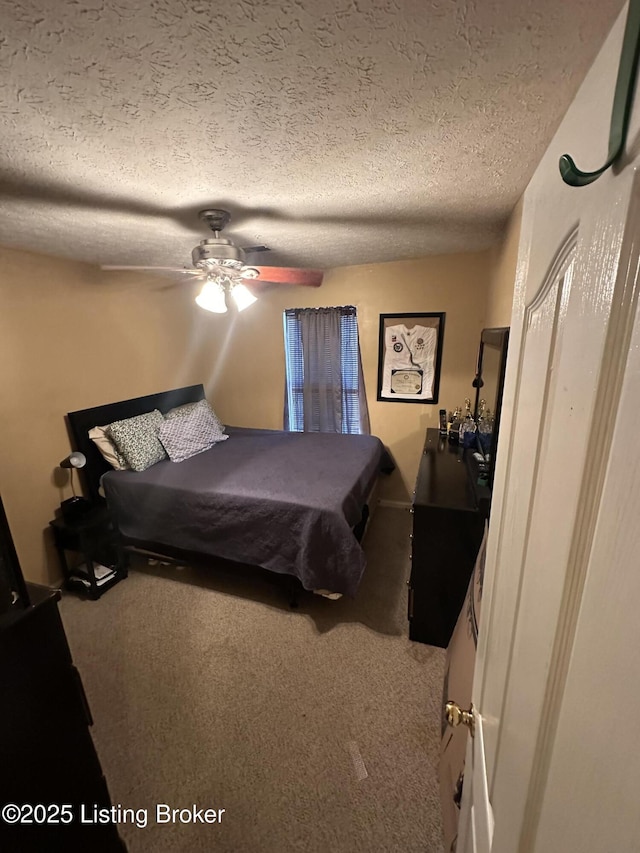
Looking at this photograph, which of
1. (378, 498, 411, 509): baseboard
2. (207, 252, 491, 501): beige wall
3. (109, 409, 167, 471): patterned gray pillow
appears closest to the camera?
(109, 409, 167, 471): patterned gray pillow

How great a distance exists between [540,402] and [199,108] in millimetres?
1192

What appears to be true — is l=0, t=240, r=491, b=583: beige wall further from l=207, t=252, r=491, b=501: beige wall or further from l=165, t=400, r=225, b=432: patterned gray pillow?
l=165, t=400, r=225, b=432: patterned gray pillow

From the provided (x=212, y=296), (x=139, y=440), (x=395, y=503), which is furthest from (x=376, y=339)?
(x=139, y=440)

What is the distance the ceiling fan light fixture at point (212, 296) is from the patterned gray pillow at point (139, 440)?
4.22ft

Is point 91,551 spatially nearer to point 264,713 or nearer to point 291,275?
point 264,713

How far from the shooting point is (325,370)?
361 cm

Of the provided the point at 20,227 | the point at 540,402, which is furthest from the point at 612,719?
the point at 20,227

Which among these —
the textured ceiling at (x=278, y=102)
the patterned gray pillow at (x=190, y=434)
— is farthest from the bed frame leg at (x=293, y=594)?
the textured ceiling at (x=278, y=102)

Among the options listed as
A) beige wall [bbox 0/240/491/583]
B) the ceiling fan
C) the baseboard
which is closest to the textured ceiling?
the ceiling fan

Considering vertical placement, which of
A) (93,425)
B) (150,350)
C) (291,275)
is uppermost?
(291,275)

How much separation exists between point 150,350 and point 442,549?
295 centimetres

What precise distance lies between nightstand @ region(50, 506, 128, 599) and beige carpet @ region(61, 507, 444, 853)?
0.33 ft

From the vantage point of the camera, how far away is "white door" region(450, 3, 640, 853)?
30 cm

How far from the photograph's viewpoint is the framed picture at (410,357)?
3279 mm
